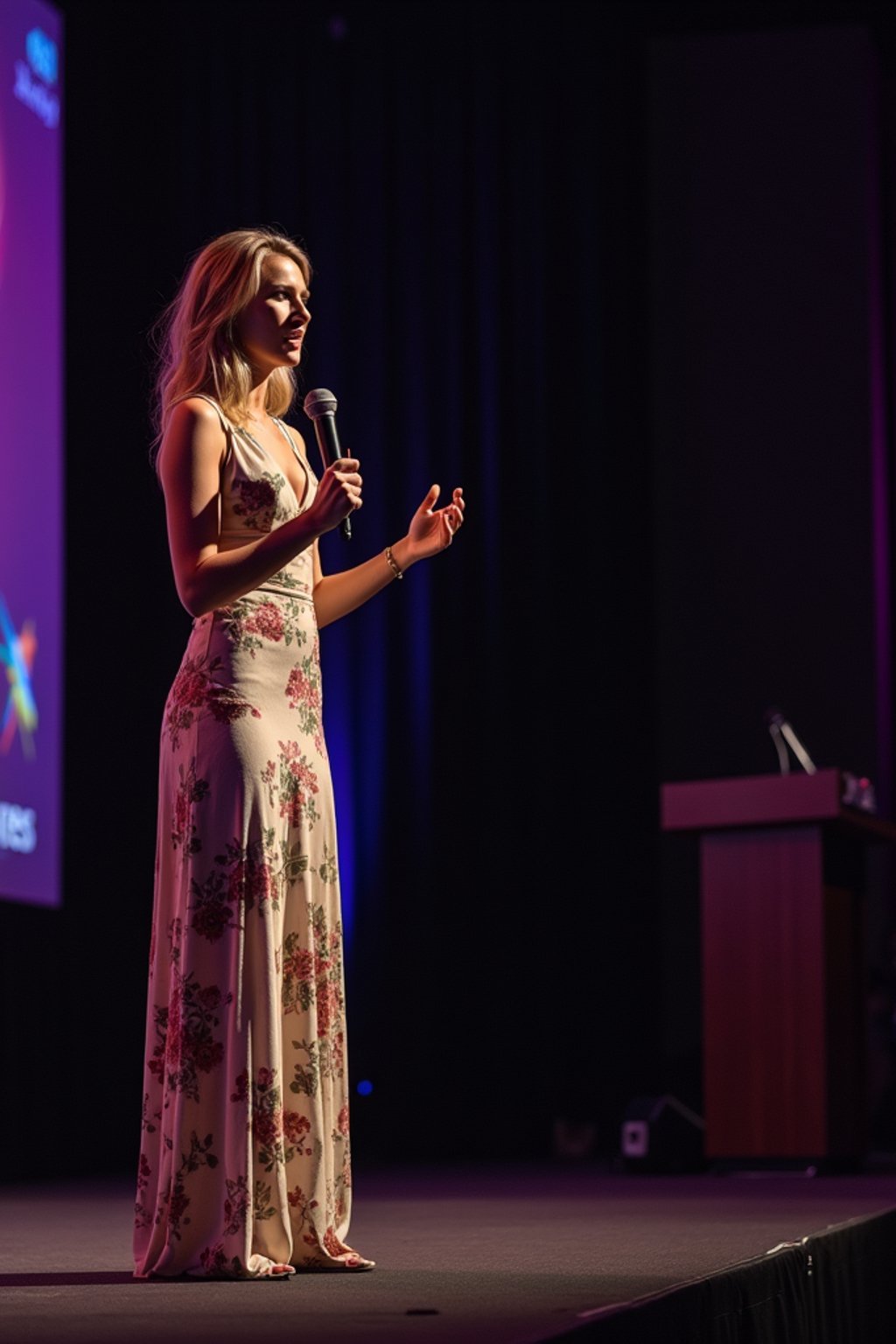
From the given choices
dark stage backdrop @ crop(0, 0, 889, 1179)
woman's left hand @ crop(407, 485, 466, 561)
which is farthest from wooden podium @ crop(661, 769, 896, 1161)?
woman's left hand @ crop(407, 485, 466, 561)

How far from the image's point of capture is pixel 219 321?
2.50 m

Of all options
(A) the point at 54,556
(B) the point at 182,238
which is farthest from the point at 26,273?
(B) the point at 182,238

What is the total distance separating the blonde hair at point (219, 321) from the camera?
8.18 feet

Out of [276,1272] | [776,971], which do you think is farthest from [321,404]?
[776,971]

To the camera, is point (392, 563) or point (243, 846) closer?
point (243, 846)

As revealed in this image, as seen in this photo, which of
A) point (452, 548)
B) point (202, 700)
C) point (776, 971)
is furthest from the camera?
point (452, 548)

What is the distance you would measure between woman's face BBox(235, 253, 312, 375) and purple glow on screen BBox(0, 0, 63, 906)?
2870 mm

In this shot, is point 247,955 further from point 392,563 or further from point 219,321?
point 219,321

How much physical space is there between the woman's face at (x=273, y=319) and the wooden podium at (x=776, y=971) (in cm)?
251

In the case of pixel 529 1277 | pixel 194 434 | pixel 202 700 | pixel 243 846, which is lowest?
pixel 529 1277

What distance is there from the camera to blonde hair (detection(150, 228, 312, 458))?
2.49m

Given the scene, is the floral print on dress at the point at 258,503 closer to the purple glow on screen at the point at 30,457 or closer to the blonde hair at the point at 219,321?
the blonde hair at the point at 219,321

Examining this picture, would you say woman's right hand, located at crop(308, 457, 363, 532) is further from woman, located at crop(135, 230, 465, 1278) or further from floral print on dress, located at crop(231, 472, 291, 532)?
floral print on dress, located at crop(231, 472, 291, 532)

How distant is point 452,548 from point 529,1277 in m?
4.84
